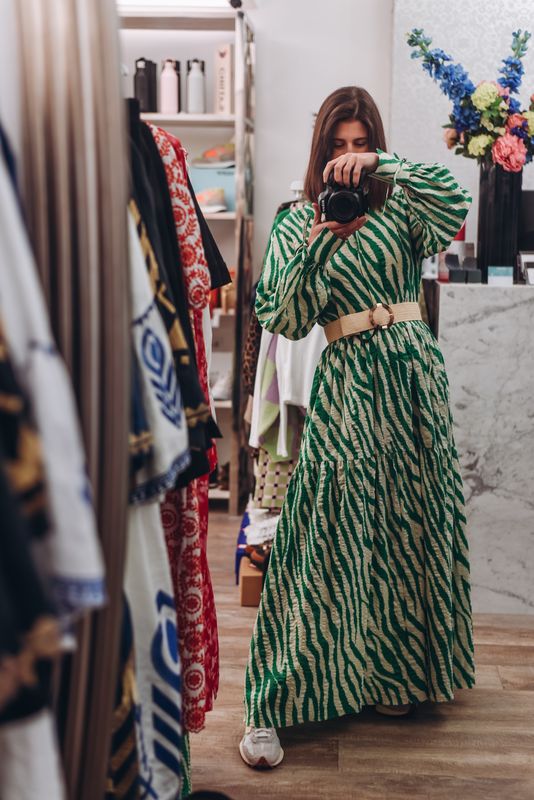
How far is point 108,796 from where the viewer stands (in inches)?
42.1

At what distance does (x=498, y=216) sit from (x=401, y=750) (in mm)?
1598

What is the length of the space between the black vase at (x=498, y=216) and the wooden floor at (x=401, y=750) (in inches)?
47.1

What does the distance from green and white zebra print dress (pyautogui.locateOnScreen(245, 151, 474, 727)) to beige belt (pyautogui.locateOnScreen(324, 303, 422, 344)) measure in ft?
0.05

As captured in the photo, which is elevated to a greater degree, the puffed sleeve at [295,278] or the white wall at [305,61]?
the white wall at [305,61]

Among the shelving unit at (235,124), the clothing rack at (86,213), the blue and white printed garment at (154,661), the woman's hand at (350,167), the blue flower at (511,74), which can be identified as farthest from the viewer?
the shelving unit at (235,124)

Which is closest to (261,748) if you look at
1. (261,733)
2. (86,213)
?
(261,733)

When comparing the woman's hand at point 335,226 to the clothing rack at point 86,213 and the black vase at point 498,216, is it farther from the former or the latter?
the clothing rack at point 86,213

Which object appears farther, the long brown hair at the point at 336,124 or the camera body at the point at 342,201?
the long brown hair at the point at 336,124

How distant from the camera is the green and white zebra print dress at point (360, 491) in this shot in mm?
2047

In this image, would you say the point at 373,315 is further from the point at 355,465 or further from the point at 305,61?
the point at 305,61

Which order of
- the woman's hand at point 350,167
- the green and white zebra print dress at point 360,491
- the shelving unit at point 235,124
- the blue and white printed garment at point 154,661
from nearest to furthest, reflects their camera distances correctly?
the blue and white printed garment at point 154,661, the woman's hand at point 350,167, the green and white zebra print dress at point 360,491, the shelving unit at point 235,124

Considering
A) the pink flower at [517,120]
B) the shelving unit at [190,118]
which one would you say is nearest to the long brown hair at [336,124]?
the pink flower at [517,120]

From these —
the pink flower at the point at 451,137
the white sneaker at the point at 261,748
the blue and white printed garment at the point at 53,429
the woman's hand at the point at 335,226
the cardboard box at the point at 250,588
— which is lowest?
the white sneaker at the point at 261,748

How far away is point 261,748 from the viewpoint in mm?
2061
